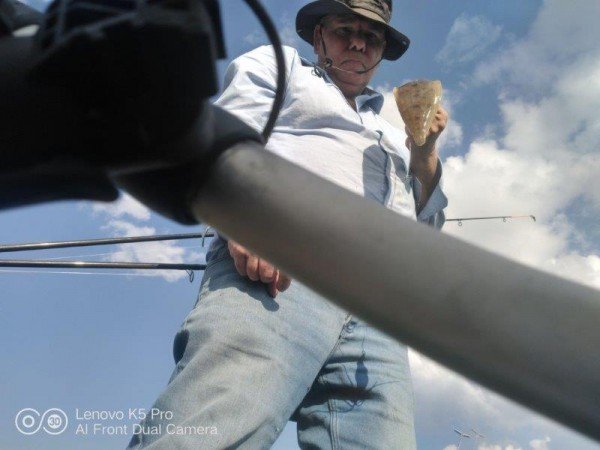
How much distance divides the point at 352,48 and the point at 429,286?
69.1 inches

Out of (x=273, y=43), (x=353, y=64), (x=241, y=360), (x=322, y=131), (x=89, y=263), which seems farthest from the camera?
(x=89, y=263)

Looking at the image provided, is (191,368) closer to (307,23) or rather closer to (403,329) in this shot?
(403,329)

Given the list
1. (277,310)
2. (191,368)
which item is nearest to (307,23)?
(277,310)

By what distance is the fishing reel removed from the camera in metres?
0.35

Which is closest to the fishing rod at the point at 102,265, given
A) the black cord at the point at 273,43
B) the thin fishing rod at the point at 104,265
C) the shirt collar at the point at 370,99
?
the thin fishing rod at the point at 104,265

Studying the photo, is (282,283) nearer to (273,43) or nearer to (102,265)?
(273,43)

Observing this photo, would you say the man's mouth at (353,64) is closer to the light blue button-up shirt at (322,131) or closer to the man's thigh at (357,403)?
the light blue button-up shirt at (322,131)

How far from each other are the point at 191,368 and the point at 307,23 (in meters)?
1.45

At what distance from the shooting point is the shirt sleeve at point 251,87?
4.90 ft

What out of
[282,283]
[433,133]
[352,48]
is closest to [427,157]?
[433,133]

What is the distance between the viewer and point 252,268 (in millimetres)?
1283

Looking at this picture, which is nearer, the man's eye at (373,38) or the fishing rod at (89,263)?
the man's eye at (373,38)

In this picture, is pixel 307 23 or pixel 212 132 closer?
pixel 212 132

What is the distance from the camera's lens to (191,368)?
114cm
